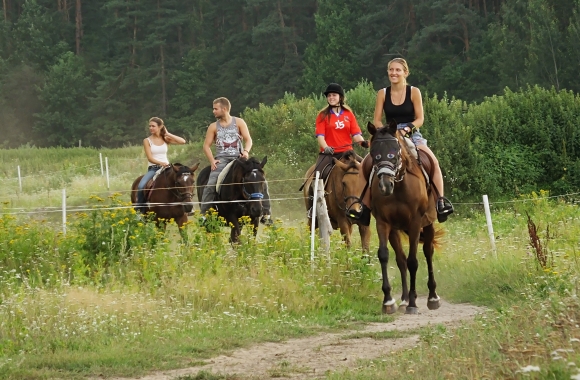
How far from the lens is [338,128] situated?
1553cm

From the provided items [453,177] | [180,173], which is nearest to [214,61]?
[453,177]

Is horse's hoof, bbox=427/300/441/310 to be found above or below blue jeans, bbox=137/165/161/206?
below

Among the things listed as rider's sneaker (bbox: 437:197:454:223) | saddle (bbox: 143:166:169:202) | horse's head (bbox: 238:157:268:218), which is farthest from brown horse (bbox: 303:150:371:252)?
saddle (bbox: 143:166:169:202)

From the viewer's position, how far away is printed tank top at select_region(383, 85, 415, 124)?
12.8 metres

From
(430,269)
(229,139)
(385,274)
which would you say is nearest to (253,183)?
(229,139)

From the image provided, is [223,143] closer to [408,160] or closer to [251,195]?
[251,195]

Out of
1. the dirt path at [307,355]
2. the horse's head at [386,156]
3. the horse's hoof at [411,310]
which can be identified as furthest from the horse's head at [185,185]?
the dirt path at [307,355]

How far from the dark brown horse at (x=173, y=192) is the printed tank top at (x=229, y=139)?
714 millimetres

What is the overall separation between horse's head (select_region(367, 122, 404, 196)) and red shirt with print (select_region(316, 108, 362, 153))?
3.59 m

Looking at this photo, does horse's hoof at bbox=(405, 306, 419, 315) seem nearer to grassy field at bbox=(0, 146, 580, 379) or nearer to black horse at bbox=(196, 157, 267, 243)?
grassy field at bbox=(0, 146, 580, 379)

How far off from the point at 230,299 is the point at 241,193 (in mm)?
3724

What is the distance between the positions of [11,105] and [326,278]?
73.1m

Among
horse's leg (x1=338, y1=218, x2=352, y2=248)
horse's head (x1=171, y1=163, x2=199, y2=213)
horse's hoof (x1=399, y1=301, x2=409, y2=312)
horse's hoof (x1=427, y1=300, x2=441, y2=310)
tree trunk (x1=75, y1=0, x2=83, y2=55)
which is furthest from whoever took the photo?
tree trunk (x1=75, y1=0, x2=83, y2=55)

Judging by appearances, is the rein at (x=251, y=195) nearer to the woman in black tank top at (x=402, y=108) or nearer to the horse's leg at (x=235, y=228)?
the horse's leg at (x=235, y=228)
